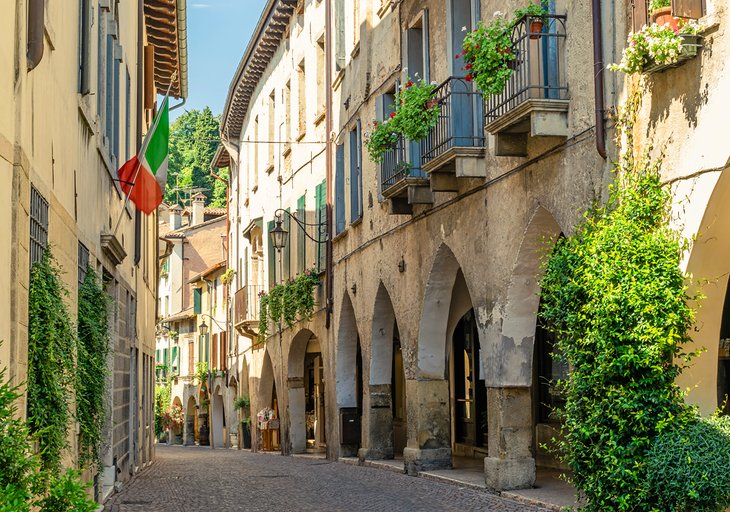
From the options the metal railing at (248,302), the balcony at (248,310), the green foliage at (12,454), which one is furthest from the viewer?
the metal railing at (248,302)

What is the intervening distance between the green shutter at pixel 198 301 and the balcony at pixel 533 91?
3730cm

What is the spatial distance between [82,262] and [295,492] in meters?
4.92

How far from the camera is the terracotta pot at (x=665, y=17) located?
9203 millimetres

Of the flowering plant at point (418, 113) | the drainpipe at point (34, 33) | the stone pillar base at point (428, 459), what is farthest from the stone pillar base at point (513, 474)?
the drainpipe at point (34, 33)

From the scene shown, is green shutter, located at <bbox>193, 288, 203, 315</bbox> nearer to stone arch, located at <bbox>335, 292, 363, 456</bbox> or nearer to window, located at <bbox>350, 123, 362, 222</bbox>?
stone arch, located at <bbox>335, 292, 363, 456</bbox>

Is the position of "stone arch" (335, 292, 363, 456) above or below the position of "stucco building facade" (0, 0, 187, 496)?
below

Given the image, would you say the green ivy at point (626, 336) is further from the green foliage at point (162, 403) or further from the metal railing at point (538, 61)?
the green foliage at point (162, 403)

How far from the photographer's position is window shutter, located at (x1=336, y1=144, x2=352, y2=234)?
22812 millimetres

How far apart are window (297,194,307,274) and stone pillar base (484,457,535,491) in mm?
13077

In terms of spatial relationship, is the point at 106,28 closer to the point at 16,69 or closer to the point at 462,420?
the point at 16,69

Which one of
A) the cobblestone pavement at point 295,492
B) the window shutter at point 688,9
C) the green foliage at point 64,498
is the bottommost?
the cobblestone pavement at point 295,492

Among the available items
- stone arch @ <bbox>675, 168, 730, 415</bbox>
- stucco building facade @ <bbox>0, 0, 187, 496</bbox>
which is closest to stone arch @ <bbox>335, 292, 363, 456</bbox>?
stucco building facade @ <bbox>0, 0, 187, 496</bbox>

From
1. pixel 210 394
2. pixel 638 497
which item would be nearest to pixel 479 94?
pixel 638 497

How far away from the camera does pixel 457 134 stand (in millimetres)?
14820
